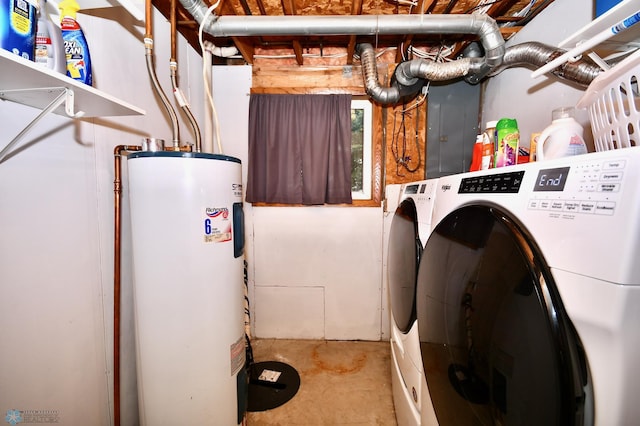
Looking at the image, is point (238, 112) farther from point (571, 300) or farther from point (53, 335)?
point (571, 300)

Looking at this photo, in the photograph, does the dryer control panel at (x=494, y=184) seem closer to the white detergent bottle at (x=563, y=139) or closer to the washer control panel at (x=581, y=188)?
the washer control panel at (x=581, y=188)

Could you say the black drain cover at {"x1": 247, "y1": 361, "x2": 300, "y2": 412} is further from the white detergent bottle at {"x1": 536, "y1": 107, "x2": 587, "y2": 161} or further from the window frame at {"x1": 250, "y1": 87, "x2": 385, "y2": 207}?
the white detergent bottle at {"x1": 536, "y1": 107, "x2": 587, "y2": 161}

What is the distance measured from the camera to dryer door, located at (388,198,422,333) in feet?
3.41

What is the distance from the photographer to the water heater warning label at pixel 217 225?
1.09 m

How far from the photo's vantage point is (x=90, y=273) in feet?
3.66

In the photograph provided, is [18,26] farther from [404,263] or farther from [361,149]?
[361,149]

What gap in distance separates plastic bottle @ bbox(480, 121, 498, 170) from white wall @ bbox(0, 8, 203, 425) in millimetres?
1777

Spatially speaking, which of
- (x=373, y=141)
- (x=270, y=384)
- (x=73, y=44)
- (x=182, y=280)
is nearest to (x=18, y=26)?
(x=73, y=44)

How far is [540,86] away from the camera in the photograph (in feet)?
4.90

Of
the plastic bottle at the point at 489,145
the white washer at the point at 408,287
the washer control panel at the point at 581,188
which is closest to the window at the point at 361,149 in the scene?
the white washer at the point at 408,287

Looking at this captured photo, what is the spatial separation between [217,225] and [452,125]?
6.57 ft

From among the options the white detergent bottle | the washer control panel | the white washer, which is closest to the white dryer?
the washer control panel

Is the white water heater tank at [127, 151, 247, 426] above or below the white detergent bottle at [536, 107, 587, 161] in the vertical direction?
below

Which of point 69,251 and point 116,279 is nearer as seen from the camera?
point 69,251
